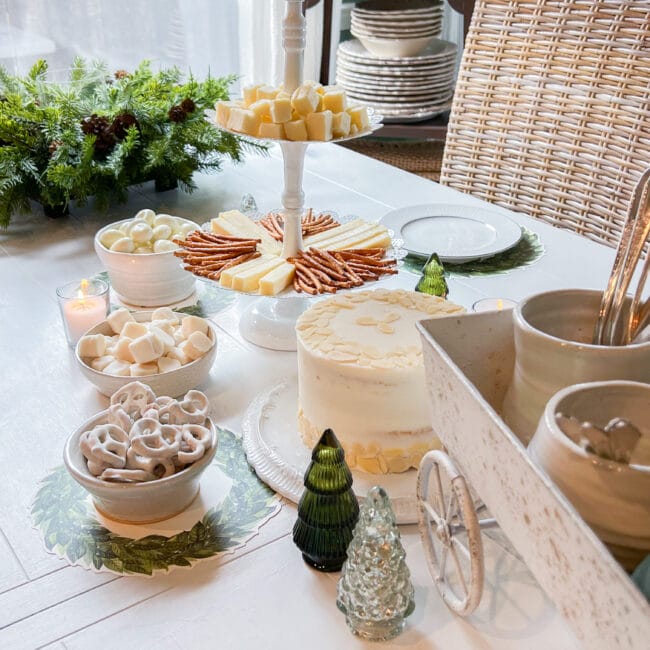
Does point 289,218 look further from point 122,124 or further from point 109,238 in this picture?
point 122,124

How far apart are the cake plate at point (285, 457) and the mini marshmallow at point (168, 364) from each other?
9cm

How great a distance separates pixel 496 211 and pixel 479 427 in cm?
95

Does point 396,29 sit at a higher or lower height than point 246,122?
lower

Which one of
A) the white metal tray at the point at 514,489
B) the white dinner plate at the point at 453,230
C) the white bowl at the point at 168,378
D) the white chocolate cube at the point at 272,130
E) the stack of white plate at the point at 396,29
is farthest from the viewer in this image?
the stack of white plate at the point at 396,29

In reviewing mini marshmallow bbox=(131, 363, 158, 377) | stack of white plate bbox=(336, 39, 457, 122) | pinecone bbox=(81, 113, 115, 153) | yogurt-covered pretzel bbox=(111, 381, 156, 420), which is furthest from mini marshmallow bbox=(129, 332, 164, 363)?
stack of white plate bbox=(336, 39, 457, 122)

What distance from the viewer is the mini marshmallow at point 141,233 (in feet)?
3.62

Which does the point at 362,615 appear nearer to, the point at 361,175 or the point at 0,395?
the point at 0,395

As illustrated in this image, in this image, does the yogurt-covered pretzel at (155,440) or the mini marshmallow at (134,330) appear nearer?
the yogurt-covered pretzel at (155,440)

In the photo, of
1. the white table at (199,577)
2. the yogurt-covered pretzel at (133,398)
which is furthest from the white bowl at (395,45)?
the yogurt-covered pretzel at (133,398)

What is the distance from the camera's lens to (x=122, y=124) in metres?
1.38

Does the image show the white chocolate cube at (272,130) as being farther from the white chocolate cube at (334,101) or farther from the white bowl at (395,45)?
the white bowl at (395,45)

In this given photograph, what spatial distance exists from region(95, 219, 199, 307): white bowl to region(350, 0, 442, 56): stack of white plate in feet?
5.13

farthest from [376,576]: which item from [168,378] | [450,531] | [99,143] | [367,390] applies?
[99,143]

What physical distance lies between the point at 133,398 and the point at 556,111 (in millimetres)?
1112
